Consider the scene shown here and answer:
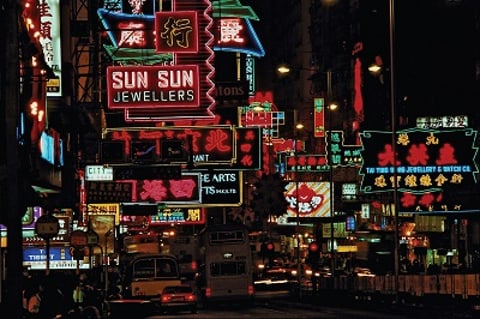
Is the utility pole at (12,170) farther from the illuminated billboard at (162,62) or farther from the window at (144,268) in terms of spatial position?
the window at (144,268)

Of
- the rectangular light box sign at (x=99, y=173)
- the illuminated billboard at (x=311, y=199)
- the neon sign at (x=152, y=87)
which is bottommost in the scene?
the illuminated billboard at (x=311, y=199)

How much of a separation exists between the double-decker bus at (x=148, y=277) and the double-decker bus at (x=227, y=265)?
9.19 feet

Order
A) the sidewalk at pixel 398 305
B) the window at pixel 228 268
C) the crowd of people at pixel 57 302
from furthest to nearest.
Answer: the window at pixel 228 268 → the sidewalk at pixel 398 305 → the crowd of people at pixel 57 302

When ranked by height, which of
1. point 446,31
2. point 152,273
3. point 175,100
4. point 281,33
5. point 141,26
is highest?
point 281,33

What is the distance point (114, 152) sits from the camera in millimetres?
41062

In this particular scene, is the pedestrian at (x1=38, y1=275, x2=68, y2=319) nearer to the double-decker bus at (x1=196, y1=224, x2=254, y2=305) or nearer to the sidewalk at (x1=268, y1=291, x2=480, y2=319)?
the sidewalk at (x1=268, y1=291, x2=480, y2=319)

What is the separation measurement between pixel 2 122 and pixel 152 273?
26900 millimetres

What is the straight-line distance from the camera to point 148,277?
49.5 metres

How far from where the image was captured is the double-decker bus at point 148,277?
48.7m

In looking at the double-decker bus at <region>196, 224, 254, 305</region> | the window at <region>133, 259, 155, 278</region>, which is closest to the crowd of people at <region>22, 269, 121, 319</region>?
the window at <region>133, 259, 155, 278</region>

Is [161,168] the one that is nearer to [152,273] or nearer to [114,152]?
[114,152]

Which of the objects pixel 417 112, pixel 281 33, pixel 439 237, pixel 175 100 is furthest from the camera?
pixel 281 33

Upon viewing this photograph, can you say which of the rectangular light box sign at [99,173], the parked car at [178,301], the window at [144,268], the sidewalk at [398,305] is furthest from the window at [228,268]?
the rectangular light box sign at [99,173]

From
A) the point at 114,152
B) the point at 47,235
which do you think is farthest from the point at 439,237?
the point at 47,235
